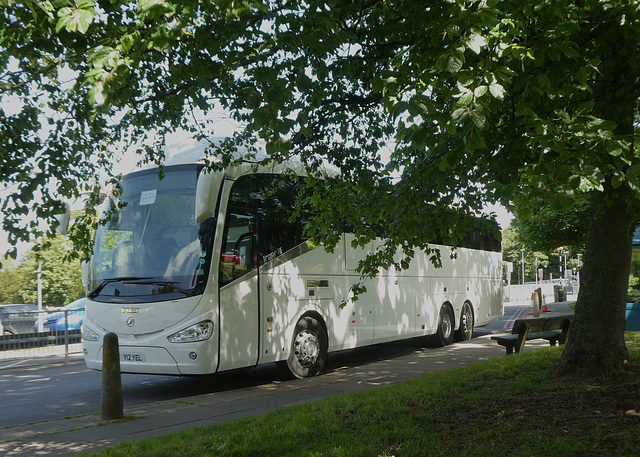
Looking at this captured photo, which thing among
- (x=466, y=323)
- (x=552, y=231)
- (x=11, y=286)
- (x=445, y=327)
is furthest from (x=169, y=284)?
(x=11, y=286)

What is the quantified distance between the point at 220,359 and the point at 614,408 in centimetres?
537

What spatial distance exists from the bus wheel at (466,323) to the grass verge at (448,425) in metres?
9.49

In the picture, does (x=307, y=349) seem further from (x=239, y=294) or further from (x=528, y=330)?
(x=528, y=330)

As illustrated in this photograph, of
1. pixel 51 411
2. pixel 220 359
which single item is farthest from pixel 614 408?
pixel 51 411

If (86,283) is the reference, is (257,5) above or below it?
above

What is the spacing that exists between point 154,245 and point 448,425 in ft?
17.7

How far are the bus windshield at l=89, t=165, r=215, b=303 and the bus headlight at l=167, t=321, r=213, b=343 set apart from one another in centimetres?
48

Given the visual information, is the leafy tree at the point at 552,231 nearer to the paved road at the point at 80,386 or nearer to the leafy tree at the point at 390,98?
the paved road at the point at 80,386

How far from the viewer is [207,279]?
30.3 ft

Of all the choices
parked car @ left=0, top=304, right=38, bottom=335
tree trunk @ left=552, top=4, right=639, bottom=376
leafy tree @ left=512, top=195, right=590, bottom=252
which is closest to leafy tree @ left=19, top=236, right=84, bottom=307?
parked car @ left=0, top=304, right=38, bottom=335

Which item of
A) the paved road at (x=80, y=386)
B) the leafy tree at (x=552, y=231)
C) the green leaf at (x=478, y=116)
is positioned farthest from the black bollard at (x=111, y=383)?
the leafy tree at (x=552, y=231)

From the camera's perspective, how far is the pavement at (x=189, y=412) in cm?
631

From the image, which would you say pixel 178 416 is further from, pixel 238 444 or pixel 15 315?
pixel 15 315

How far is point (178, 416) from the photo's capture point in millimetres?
7492
